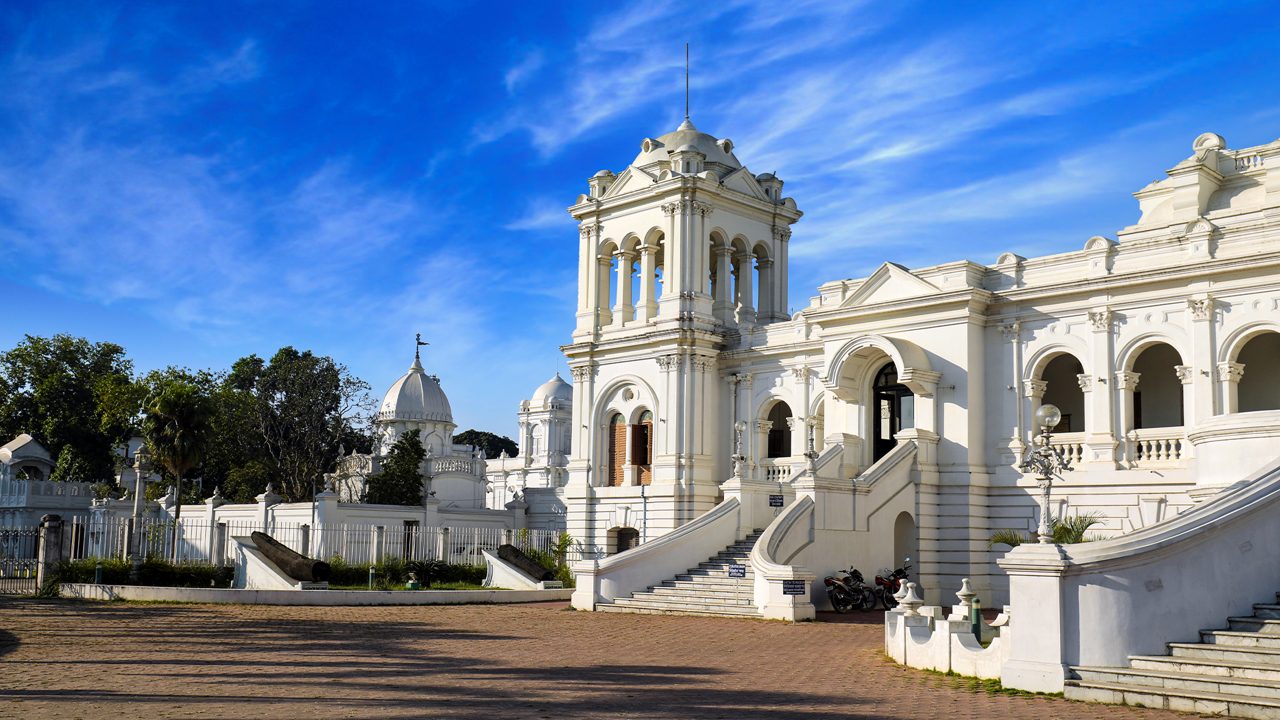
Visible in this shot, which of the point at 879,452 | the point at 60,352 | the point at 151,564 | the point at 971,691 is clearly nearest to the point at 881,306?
the point at 879,452

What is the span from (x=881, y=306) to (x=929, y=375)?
7.96 feet

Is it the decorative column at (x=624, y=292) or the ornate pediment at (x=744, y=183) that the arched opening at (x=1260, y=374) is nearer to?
the ornate pediment at (x=744, y=183)

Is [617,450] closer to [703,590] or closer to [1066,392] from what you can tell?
[703,590]

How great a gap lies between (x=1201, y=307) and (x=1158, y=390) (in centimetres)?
340

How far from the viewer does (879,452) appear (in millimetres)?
31016

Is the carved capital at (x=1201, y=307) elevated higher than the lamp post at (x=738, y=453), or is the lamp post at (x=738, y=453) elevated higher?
the carved capital at (x=1201, y=307)

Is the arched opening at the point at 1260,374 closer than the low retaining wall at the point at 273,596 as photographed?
No

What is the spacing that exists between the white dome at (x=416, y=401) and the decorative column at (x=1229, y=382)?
47.5 meters

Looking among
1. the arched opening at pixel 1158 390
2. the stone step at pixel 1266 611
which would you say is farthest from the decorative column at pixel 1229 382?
the stone step at pixel 1266 611

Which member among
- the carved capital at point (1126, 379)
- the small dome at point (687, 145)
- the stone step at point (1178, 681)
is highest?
the small dome at point (687, 145)

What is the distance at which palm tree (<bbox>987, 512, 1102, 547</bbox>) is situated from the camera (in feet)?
75.0

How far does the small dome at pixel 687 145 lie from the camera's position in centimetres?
3781

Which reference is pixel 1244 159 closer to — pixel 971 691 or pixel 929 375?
pixel 929 375

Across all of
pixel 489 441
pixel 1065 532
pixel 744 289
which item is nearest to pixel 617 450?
pixel 744 289
